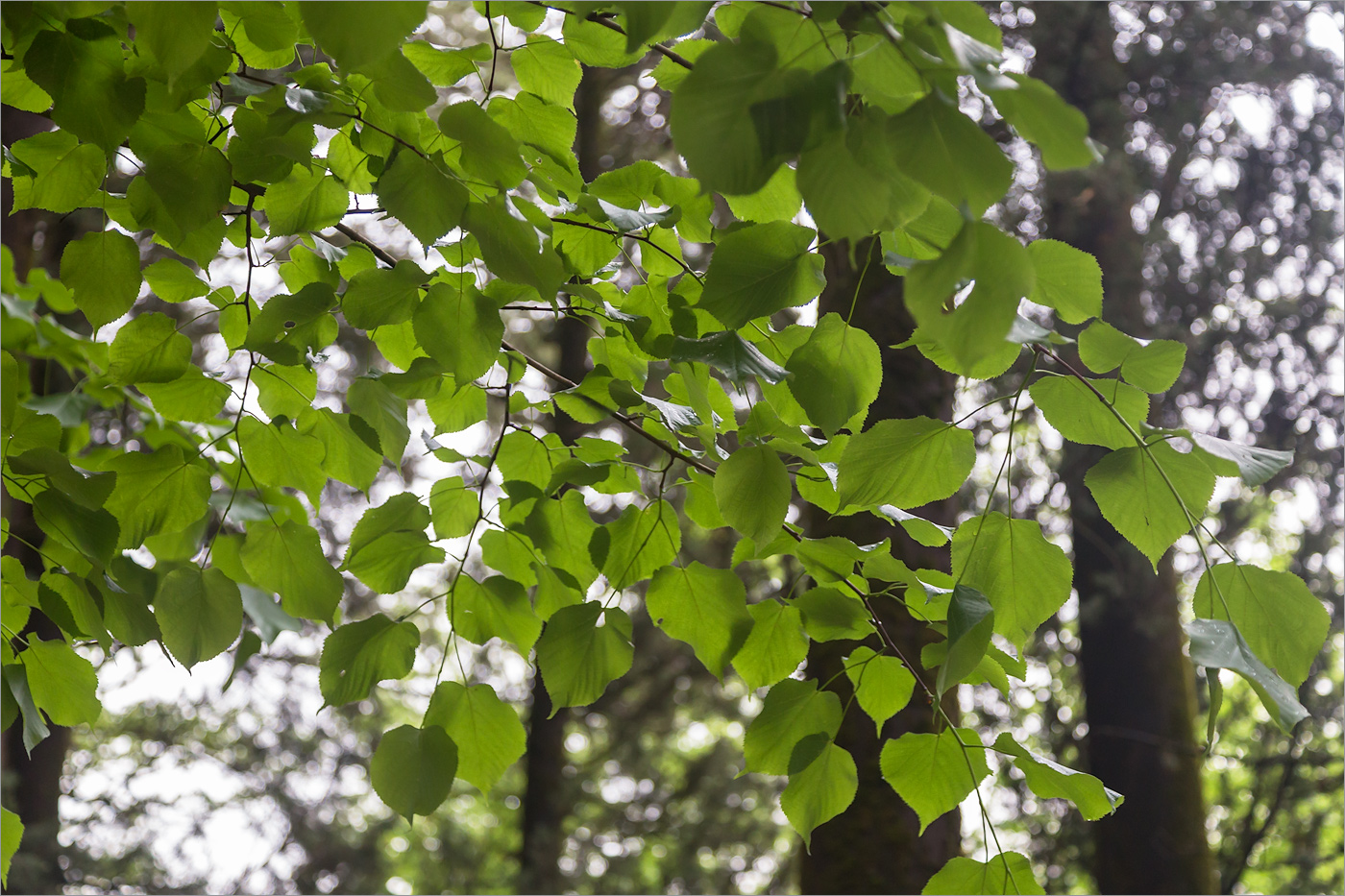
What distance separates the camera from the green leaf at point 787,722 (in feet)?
2.60

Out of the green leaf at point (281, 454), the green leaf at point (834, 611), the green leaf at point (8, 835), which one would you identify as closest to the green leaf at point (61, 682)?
the green leaf at point (8, 835)

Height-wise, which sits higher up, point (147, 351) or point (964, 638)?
point (964, 638)

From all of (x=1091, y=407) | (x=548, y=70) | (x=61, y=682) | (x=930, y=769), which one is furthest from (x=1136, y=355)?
(x=61, y=682)

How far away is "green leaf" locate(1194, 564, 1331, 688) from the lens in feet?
1.86

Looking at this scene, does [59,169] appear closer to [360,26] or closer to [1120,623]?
[360,26]

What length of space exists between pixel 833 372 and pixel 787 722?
1.04 ft

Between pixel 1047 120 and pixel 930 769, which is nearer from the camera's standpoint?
pixel 1047 120

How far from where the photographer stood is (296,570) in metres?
0.89

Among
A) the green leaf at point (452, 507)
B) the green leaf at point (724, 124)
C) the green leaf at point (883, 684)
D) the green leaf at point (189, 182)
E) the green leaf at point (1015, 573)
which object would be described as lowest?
the green leaf at point (452, 507)

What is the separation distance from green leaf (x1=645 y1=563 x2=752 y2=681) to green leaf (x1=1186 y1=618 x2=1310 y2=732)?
0.39 metres

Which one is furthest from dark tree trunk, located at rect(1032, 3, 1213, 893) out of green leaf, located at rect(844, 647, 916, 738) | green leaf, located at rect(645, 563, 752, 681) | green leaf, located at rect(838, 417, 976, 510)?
green leaf, located at rect(838, 417, 976, 510)

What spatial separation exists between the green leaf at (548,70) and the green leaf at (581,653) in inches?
19.1

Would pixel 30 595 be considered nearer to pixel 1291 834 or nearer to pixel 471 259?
pixel 471 259

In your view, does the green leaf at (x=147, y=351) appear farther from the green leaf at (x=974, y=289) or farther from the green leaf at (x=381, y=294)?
the green leaf at (x=974, y=289)
